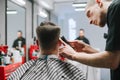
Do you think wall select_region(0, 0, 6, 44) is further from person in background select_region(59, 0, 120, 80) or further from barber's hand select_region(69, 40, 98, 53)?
person in background select_region(59, 0, 120, 80)

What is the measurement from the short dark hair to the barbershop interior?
117 mm

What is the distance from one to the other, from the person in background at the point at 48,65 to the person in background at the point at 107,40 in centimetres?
9

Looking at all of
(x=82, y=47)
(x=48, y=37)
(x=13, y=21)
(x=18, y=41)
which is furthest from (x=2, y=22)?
(x=48, y=37)

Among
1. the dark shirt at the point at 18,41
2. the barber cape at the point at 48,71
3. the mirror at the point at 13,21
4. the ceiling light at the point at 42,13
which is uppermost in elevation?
the ceiling light at the point at 42,13

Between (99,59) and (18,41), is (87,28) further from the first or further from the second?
(99,59)

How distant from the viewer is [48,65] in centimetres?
167

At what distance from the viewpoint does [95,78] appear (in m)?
5.05

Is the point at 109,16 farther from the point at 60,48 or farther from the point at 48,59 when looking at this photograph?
the point at 48,59

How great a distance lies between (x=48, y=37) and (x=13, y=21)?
3.53 metres

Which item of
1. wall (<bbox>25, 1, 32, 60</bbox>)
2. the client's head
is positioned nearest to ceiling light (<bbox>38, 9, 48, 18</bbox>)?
wall (<bbox>25, 1, 32, 60</bbox>)

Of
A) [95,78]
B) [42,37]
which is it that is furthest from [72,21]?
[42,37]

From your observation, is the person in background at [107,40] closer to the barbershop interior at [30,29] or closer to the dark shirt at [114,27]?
the dark shirt at [114,27]

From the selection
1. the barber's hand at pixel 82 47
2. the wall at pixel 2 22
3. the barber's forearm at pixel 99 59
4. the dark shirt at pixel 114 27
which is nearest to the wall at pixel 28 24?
the wall at pixel 2 22

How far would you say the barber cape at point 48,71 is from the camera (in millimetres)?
1618
